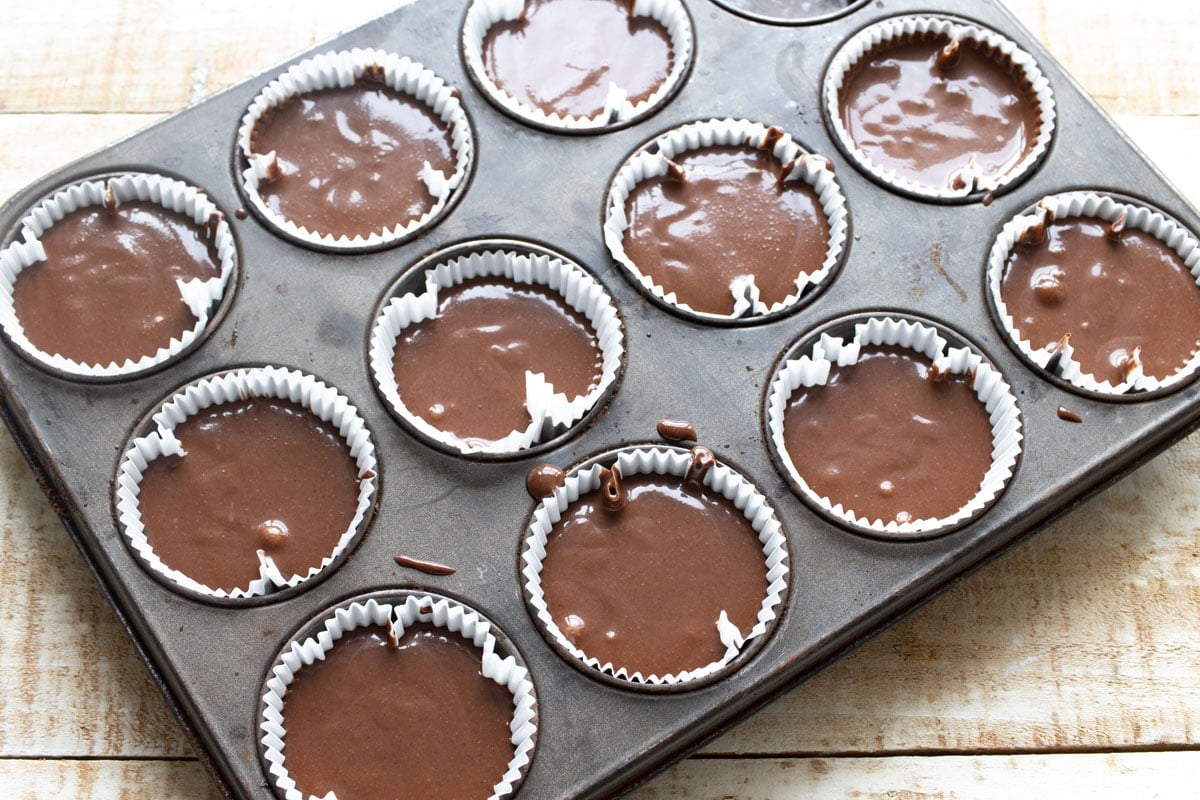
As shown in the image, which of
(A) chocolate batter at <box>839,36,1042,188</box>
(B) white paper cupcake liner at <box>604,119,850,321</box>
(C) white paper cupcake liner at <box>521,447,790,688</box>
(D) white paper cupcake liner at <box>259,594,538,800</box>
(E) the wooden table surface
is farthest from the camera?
(A) chocolate batter at <box>839,36,1042,188</box>

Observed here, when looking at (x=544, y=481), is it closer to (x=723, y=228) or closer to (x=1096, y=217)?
(x=723, y=228)

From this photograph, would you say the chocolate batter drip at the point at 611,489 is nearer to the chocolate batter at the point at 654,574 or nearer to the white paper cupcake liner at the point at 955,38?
the chocolate batter at the point at 654,574

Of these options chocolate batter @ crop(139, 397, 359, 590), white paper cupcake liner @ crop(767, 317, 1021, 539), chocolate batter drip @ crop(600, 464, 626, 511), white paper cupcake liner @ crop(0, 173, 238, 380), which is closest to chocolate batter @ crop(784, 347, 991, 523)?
white paper cupcake liner @ crop(767, 317, 1021, 539)

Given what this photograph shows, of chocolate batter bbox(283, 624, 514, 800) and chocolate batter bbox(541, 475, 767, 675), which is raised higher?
chocolate batter bbox(541, 475, 767, 675)

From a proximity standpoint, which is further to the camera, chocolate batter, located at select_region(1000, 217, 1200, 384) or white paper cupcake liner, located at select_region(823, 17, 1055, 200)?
white paper cupcake liner, located at select_region(823, 17, 1055, 200)

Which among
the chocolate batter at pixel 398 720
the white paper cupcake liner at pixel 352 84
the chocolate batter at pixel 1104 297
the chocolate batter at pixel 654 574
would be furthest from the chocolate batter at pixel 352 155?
the chocolate batter at pixel 1104 297

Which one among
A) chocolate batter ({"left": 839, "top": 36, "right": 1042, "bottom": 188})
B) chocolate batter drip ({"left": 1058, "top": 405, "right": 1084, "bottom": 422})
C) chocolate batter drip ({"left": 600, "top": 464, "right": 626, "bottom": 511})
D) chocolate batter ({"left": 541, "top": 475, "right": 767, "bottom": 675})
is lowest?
chocolate batter ({"left": 541, "top": 475, "right": 767, "bottom": 675})

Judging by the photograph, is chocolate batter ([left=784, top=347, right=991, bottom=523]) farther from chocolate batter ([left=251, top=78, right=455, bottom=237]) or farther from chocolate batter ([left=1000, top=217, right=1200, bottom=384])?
chocolate batter ([left=251, top=78, right=455, bottom=237])

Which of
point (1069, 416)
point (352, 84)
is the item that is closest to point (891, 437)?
point (1069, 416)
